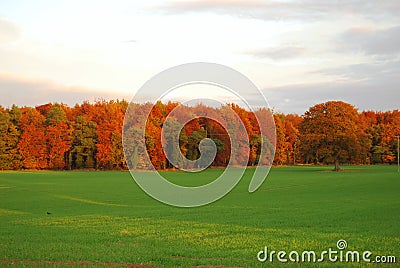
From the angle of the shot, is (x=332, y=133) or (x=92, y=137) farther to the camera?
(x=92, y=137)

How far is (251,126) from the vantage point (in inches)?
4296

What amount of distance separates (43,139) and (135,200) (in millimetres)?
71466

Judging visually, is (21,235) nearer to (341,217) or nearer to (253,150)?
(341,217)
